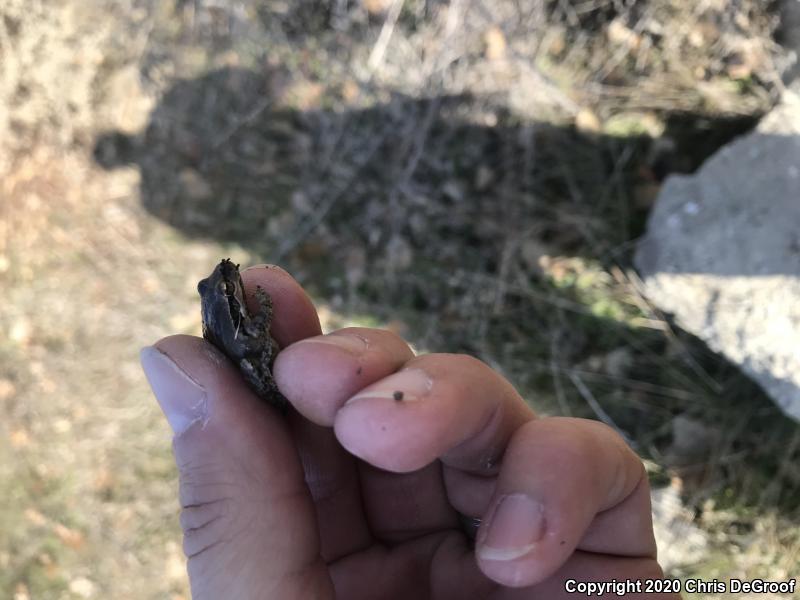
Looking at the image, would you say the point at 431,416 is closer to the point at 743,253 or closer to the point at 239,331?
the point at 239,331

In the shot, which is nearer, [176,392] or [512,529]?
[512,529]

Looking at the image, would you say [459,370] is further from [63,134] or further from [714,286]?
[63,134]

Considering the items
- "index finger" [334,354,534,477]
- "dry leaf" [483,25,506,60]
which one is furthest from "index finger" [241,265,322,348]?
"dry leaf" [483,25,506,60]

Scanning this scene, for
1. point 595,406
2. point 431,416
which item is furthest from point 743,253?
point 431,416

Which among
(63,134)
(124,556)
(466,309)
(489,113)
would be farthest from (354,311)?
(63,134)

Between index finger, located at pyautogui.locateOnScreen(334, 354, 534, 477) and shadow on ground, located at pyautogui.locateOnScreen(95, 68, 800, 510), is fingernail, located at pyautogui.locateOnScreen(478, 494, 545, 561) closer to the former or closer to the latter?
index finger, located at pyautogui.locateOnScreen(334, 354, 534, 477)

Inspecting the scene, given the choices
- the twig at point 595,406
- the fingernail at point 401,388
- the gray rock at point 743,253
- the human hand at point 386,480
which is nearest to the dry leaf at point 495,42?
the gray rock at point 743,253

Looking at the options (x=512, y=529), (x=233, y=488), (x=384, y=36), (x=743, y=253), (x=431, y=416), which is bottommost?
(x=743, y=253)
